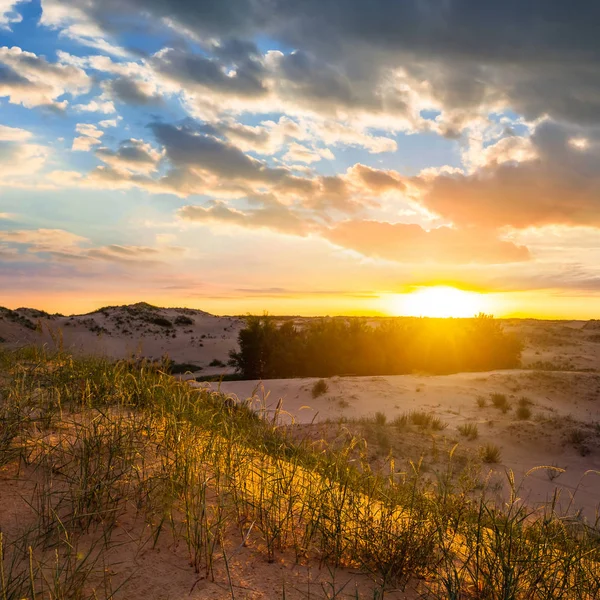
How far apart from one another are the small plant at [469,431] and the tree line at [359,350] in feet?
27.9

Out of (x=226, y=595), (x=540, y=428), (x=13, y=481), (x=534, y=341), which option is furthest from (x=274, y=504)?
(x=534, y=341)

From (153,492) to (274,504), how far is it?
0.90 m

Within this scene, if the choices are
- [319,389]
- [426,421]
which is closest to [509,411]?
[426,421]

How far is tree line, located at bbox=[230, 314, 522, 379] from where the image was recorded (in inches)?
774

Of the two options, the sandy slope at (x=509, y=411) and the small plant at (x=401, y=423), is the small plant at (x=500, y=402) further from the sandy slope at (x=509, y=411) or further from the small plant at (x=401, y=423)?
the small plant at (x=401, y=423)

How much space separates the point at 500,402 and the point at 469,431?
3194mm

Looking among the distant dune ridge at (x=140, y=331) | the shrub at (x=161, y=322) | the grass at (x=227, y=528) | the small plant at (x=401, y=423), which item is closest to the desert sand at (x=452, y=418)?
the grass at (x=227, y=528)

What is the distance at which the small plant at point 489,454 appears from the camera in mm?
9430

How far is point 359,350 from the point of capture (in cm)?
1998

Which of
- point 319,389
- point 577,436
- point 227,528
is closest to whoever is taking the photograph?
point 227,528

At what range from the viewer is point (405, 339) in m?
20.5

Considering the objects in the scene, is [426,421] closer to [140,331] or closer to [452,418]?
[452,418]

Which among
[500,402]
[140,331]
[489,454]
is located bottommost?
[489,454]

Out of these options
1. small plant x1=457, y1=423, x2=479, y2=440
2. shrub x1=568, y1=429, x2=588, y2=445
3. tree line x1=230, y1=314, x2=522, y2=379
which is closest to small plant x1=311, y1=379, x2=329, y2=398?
tree line x1=230, y1=314, x2=522, y2=379
